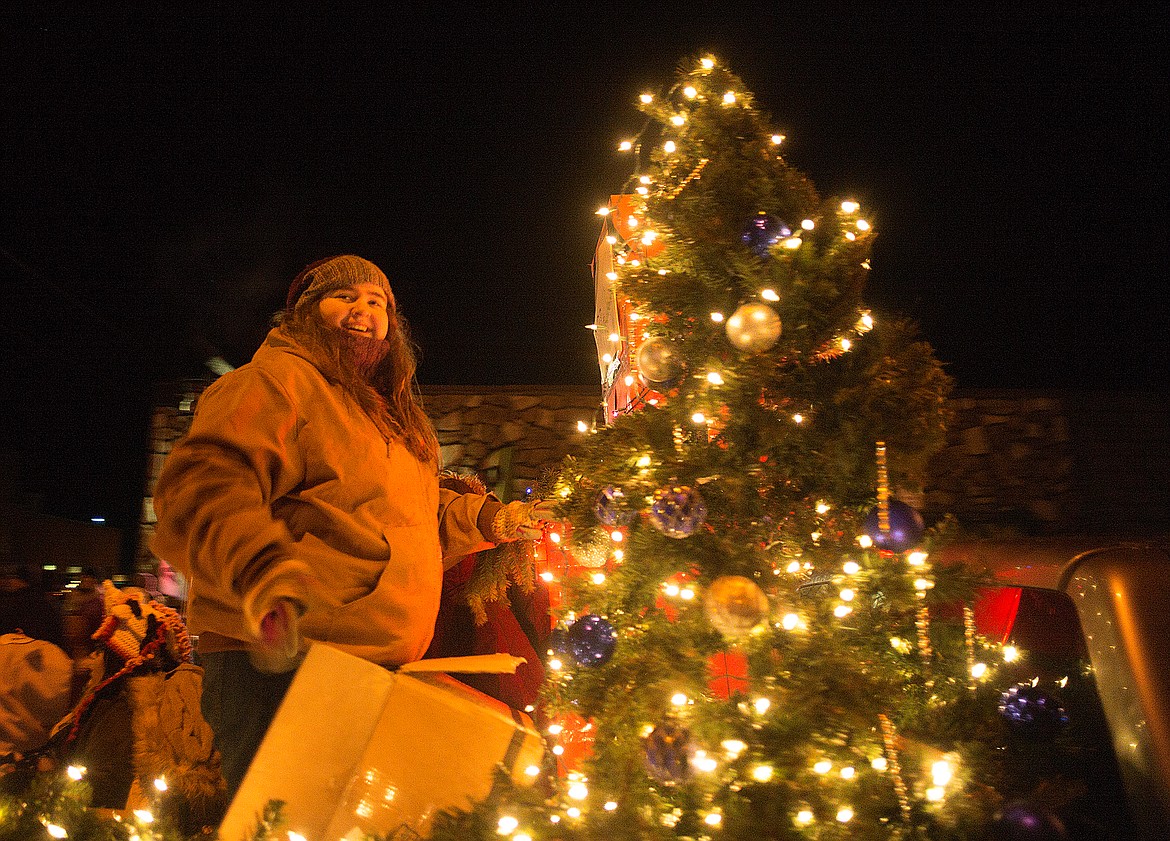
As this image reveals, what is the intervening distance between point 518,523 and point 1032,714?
1367mm

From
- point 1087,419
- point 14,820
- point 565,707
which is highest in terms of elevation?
point 1087,419

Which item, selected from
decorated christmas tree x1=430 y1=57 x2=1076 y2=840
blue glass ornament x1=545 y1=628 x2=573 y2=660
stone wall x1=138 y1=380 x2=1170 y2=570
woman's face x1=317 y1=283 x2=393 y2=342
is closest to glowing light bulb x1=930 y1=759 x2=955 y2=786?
decorated christmas tree x1=430 y1=57 x2=1076 y2=840

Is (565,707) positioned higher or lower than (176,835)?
higher

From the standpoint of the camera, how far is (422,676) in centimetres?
169

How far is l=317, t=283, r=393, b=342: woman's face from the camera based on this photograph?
1988mm

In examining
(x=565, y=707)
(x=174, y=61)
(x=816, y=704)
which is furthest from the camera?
(x=174, y=61)

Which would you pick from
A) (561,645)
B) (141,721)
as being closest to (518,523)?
(561,645)

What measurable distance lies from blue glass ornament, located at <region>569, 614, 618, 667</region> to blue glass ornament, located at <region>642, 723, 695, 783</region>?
0.22m

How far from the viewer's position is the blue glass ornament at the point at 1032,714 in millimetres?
1555

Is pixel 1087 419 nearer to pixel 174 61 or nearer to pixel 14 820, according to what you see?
pixel 14 820

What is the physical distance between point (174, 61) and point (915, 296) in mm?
5854

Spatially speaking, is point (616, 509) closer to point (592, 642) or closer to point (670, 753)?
point (592, 642)

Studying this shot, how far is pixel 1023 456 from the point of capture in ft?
16.7

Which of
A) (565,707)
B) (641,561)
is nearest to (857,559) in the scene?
(641,561)
